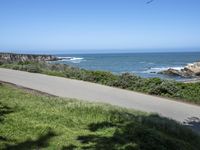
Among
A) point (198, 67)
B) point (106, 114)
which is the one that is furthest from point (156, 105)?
point (198, 67)

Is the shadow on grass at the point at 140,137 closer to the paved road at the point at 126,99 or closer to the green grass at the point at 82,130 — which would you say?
the green grass at the point at 82,130

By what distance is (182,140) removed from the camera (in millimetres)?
8031

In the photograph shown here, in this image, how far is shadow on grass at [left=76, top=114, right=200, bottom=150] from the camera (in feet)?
22.6

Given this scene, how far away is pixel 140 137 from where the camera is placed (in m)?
7.34

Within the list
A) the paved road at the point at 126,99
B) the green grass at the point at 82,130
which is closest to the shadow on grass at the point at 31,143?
the green grass at the point at 82,130

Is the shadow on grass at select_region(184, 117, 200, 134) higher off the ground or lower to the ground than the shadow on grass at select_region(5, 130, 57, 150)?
lower

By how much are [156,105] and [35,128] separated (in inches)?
294

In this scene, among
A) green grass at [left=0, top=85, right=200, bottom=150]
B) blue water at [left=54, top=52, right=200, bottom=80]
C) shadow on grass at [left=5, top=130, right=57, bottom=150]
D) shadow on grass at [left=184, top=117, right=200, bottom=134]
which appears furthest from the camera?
blue water at [left=54, top=52, right=200, bottom=80]

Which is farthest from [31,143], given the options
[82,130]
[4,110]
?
[4,110]

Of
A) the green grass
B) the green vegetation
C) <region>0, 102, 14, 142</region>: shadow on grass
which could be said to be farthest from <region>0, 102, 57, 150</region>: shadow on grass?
the green vegetation

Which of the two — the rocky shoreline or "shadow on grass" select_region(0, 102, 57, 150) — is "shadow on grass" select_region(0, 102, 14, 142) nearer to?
"shadow on grass" select_region(0, 102, 57, 150)

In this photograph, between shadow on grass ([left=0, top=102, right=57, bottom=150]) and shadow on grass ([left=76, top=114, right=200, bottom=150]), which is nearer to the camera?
shadow on grass ([left=0, top=102, right=57, bottom=150])

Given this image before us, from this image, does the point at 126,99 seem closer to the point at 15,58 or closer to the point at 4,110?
the point at 4,110

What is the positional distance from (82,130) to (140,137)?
1.18 m
